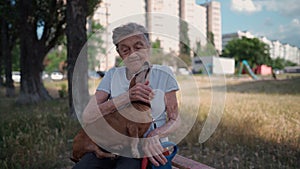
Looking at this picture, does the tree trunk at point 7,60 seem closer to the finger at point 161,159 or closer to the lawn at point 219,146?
the lawn at point 219,146

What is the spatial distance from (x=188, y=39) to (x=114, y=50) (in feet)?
1.72

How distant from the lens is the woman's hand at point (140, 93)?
152 cm

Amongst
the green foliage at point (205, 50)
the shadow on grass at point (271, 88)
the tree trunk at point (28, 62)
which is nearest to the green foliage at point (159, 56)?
the green foliage at point (205, 50)

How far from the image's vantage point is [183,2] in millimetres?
2699

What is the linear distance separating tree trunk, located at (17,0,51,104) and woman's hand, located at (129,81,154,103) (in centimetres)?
994

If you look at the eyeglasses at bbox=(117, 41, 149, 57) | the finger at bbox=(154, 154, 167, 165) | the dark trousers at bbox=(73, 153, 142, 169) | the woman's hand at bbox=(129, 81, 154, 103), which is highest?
the eyeglasses at bbox=(117, 41, 149, 57)

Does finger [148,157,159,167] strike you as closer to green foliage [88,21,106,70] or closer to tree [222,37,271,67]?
Result: green foliage [88,21,106,70]

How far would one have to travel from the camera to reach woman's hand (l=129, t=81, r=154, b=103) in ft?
4.99

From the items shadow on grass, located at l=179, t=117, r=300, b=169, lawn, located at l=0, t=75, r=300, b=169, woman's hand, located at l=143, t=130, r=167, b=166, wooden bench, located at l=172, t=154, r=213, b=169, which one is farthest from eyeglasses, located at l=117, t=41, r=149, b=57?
shadow on grass, located at l=179, t=117, r=300, b=169

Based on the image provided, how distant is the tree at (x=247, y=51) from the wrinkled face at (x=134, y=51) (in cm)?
6277

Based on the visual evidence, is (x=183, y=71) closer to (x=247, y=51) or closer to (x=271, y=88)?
(x=271, y=88)

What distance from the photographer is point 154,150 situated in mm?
1680

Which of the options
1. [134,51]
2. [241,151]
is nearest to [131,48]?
[134,51]

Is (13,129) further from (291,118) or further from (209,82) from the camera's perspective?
(291,118)
